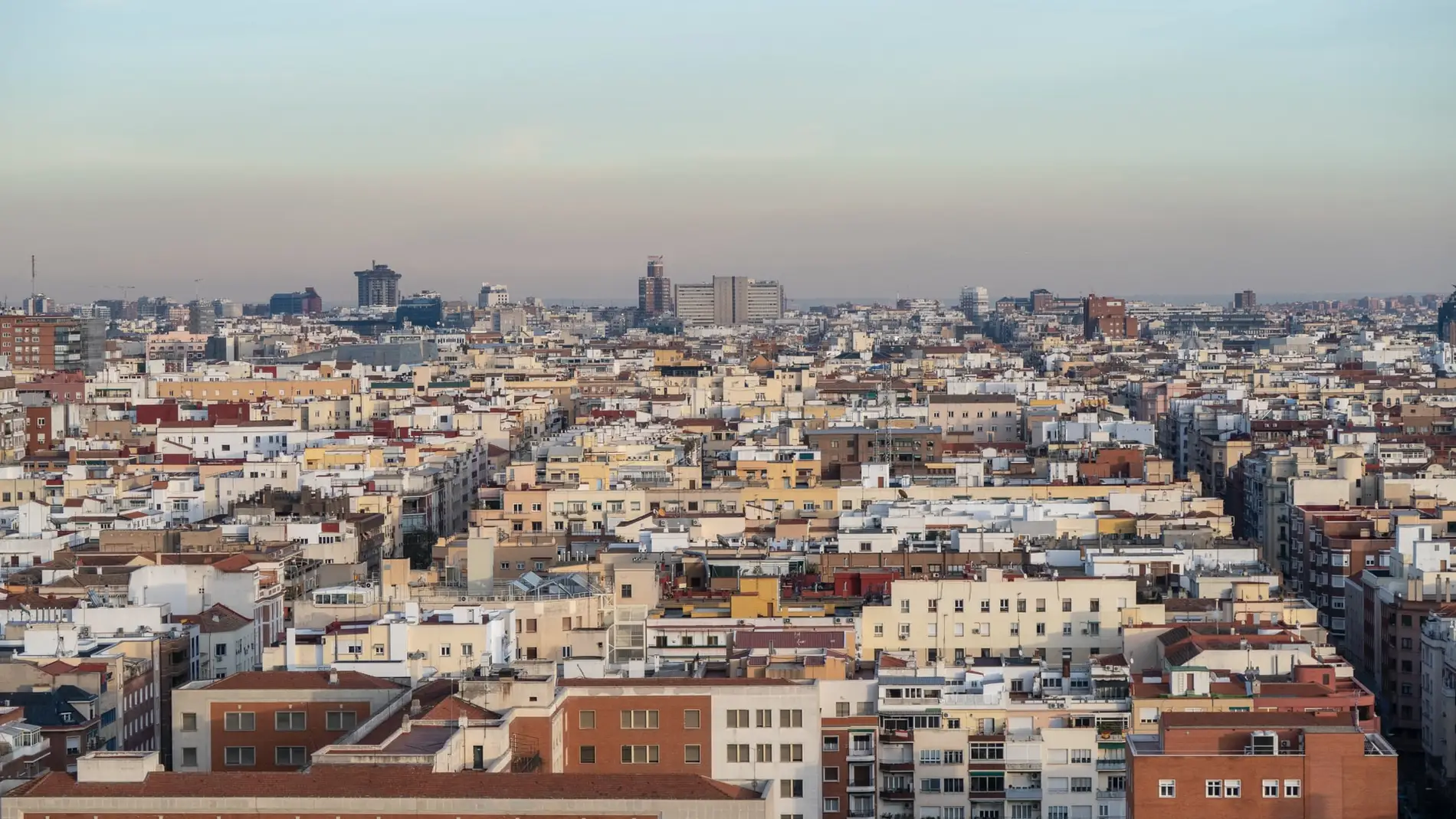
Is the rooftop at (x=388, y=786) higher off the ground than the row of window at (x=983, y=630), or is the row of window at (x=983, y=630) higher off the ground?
the rooftop at (x=388, y=786)

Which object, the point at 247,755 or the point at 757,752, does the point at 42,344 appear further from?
the point at 757,752

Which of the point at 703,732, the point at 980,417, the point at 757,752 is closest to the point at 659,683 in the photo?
the point at 703,732


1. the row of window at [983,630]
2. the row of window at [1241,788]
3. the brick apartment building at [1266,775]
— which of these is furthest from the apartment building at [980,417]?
the row of window at [1241,788]

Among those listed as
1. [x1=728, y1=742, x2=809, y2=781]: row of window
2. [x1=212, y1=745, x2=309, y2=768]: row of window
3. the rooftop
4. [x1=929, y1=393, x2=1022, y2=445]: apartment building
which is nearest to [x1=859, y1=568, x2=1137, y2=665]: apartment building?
[x1=728, y1=742, x2=809, y2=781]: row of window

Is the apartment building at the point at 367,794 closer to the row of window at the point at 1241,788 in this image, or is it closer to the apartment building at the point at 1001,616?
the row of window at the point at 1241,788

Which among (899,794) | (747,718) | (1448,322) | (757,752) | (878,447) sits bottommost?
(899,794)

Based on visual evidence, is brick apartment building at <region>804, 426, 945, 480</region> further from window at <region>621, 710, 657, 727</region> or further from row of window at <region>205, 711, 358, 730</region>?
window at <region>621, 710, 657, 727</region>
